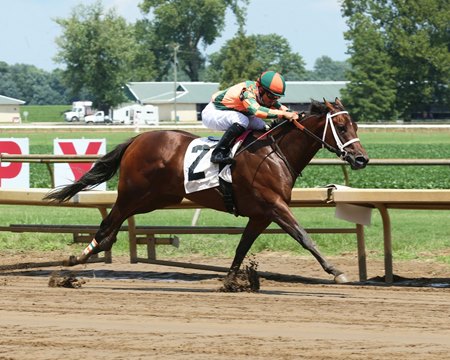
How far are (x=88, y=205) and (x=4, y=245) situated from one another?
2815 mm

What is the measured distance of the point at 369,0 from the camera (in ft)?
312

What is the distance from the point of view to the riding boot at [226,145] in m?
9.21

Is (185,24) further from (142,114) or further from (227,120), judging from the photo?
(227,120)

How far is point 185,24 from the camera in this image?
12350cm

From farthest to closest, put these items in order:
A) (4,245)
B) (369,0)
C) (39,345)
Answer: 1. (369,0)
2. (4,245)
3. (39,345)

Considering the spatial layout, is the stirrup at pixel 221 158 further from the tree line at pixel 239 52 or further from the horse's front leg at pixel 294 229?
the tree line at pixel 239 52

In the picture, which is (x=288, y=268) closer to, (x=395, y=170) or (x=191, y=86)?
(x=395, y=170)

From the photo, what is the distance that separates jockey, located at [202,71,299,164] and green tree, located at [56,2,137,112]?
305ft

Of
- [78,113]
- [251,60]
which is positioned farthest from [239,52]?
[78,113]

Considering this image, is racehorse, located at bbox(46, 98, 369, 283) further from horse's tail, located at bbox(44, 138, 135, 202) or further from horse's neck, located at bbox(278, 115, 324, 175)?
horse's tail, located at bbox(44, 138, 135, 202)

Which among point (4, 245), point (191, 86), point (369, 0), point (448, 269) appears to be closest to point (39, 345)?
point (448, 269)

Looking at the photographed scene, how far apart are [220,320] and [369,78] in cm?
8165

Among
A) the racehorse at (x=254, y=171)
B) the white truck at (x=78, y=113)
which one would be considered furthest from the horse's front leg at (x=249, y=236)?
the white truck at (x=78, y=113)

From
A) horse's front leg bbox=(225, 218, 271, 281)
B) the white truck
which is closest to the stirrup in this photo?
horse's front leg bbox=(225, 218, 271, 281)
